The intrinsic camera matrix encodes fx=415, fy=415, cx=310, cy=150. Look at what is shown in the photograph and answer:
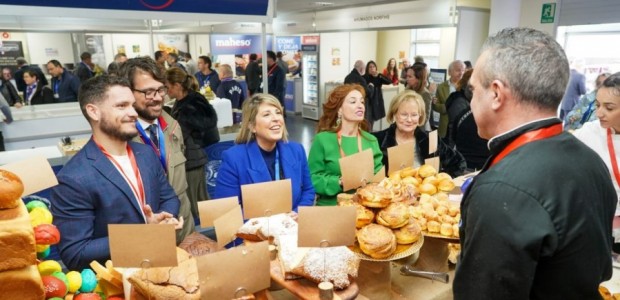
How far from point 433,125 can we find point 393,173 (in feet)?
15.7

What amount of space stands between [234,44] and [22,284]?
9.79m

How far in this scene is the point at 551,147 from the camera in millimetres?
959

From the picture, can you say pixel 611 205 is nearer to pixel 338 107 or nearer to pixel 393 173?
pixel 393 173

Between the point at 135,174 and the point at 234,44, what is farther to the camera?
the point at 234,44

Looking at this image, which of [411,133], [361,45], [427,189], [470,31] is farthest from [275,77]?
[427,189]

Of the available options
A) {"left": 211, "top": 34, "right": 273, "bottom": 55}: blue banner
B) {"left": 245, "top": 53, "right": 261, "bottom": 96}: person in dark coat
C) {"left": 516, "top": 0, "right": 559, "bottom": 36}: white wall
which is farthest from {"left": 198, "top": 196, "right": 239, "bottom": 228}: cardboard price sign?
{"left": 211, "top": 34, "right": 273, "bottom": 55}: blue banner

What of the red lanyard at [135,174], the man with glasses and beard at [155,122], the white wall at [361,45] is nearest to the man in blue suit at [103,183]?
the red lanyard at [135,174]

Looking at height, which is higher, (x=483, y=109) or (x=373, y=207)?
(x=483, y=109)

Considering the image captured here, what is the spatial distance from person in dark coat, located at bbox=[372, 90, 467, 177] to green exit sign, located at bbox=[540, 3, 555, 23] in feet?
17.1

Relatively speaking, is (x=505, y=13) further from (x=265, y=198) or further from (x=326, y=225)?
(x=326, y=225)

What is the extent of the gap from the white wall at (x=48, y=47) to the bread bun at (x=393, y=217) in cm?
1358

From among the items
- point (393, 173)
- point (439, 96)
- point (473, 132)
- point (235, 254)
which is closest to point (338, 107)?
point (393, 173)

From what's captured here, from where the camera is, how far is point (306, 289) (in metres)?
1.31

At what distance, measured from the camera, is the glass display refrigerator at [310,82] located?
35.4ft
